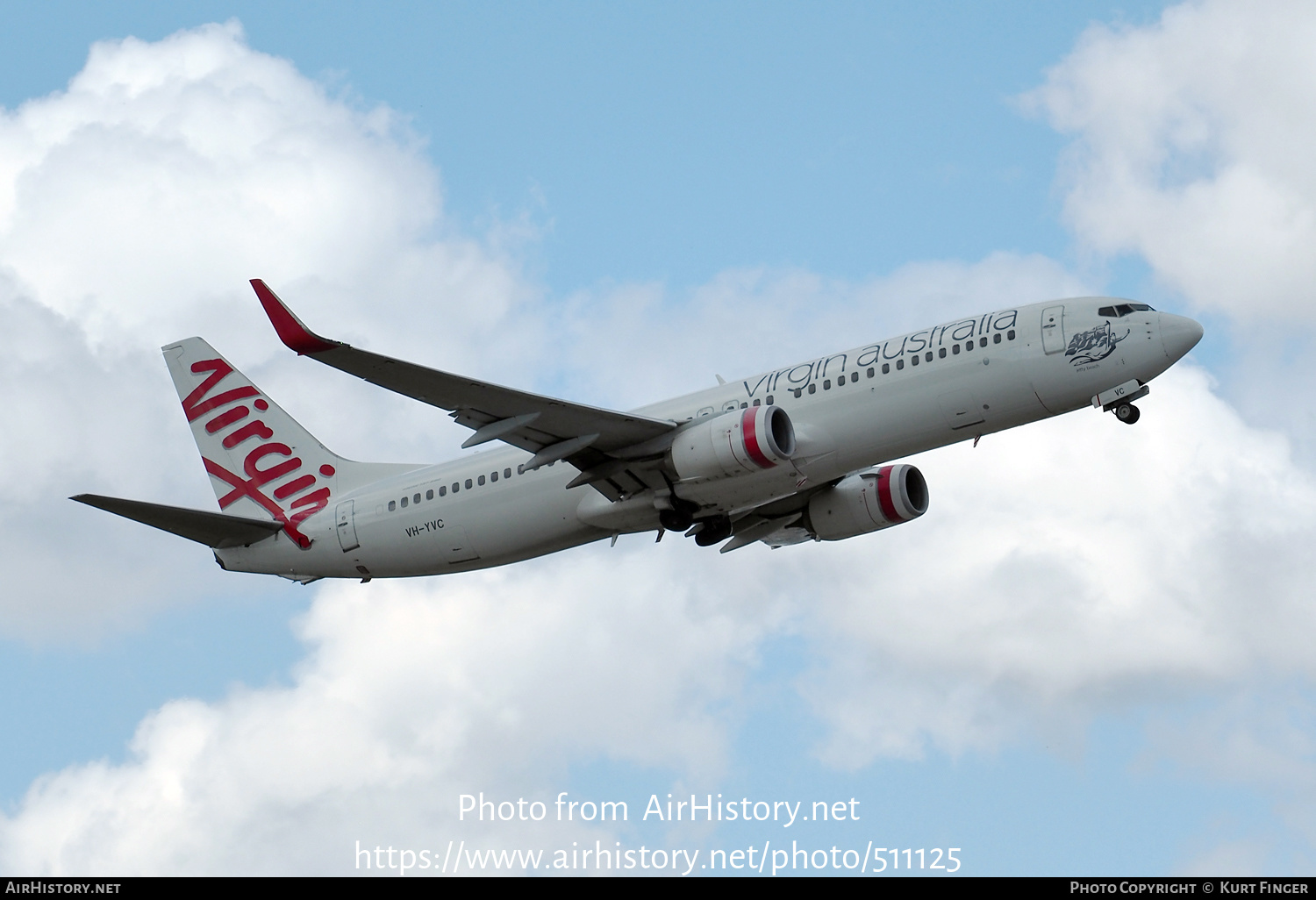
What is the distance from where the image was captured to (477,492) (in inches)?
1577

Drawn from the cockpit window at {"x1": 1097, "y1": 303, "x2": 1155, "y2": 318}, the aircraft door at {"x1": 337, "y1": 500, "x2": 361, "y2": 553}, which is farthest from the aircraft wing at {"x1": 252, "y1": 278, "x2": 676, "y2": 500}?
the cockpit window at {"x1": 1097, "y1": 303, "x2": 1155, "y2": 318}

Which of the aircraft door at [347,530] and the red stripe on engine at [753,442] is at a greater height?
the aircraft door at [347,530]

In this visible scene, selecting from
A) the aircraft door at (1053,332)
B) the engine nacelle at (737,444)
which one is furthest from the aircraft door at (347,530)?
the aircraft door at (1053,332)

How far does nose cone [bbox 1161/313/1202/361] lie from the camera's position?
34.4 m

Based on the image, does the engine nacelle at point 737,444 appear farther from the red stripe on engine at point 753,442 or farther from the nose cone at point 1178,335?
the nose cone at point 1178,335

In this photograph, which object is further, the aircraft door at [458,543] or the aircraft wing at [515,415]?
the aircraft door at [458,543]

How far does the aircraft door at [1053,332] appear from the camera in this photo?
34.8 metres

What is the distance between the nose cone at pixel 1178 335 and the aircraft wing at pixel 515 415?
38.5 ft

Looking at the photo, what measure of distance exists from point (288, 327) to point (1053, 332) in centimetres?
1746

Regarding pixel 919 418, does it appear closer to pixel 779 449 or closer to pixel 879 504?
pixel 779 449

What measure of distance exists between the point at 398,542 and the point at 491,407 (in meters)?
7.98

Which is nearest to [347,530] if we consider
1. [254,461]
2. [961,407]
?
[254,461]

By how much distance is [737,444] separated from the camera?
35.0m

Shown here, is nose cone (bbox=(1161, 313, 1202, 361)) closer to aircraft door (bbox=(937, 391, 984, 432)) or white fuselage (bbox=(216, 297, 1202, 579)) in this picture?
white fuselage (bbox=(216, 297, 1202, 579))
